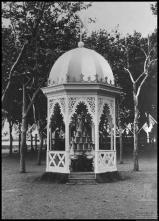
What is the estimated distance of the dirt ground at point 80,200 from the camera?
9891 millimetres

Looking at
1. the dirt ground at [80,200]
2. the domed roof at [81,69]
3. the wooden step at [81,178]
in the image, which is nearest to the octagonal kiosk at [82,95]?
the domed roof at [81,69]

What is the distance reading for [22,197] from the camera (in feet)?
43.2

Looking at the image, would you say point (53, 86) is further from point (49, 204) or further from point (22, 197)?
point (49, 204)

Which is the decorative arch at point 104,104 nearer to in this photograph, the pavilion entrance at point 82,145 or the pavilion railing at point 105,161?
the pavilion entrance at point 82,145

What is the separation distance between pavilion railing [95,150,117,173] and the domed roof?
3.53m

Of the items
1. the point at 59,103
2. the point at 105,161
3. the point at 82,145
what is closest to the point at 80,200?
the point at 105,161

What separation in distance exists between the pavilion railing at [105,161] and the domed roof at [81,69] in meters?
3.53

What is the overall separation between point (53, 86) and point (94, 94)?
6.67 ft

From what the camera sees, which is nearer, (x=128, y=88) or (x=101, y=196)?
(x=101, y=196)

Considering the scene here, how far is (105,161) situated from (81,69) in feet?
16.0

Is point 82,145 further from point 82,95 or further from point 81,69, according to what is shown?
point 81,69

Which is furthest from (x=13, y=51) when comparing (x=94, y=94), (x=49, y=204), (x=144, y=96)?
(x=144, y=96)

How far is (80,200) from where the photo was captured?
40.4 ft

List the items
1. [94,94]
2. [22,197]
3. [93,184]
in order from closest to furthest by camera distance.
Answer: [22,197] → [93,184] → [94,94]
